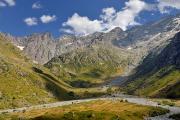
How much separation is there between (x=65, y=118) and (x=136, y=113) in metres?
38.6

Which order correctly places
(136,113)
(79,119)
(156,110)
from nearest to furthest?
(79,119) → (136,113) → (156,110)

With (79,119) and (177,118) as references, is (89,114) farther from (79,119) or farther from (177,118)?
(177,118)

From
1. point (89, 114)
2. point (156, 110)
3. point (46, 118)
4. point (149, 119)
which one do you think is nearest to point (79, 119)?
point (89, 114)

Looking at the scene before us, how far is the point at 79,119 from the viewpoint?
426 ft

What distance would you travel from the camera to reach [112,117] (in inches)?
5438

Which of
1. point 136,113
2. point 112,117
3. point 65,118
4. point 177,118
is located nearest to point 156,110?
point 136,113

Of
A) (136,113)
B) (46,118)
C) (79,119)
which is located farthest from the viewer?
(136,113)

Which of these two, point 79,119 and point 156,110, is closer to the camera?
point 79,119

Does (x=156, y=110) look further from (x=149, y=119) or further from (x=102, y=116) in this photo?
(x=102, y=116)

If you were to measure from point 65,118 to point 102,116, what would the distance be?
13.5 metres

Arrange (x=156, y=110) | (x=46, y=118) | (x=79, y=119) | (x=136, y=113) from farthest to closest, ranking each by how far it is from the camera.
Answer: (x=156, y=110)
(x=136, y=113)
(x=46, y=118)
(x=79, y=119)

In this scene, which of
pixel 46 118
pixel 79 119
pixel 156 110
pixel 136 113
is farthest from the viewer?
pixel 156 110

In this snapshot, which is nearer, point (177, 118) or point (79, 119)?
point (79, 119)

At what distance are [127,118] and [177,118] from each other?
65.5 ft
